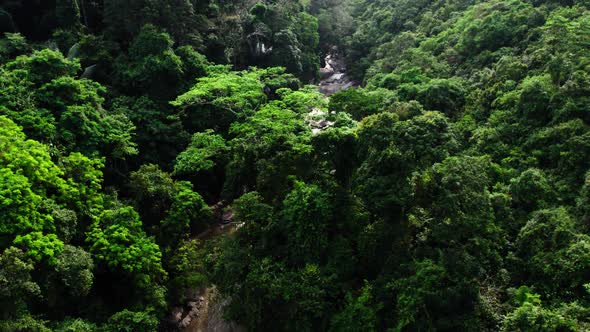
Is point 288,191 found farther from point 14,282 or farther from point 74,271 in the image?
point 14,282

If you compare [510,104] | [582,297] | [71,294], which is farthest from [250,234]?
[510,104]

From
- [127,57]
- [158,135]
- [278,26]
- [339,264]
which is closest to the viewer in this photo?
[339,264]

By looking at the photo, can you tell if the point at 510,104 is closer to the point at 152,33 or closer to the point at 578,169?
the point at 578,169

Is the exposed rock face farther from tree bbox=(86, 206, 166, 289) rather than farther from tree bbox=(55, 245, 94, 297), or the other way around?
tree bbox=(55, 245, 94, 297)

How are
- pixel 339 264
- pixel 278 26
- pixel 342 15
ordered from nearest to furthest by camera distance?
pixel 339 264 → pixel 278 26 → pixel 342 15

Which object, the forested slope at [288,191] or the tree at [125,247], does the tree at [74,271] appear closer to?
the forested slope at [288,191]

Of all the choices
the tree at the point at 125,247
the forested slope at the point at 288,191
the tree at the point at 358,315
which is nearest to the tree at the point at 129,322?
the forested slope at the point at 288,191

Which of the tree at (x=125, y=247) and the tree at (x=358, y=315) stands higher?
the tree at (x=125, y=247)

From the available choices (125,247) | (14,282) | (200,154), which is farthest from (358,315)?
(200,154)
